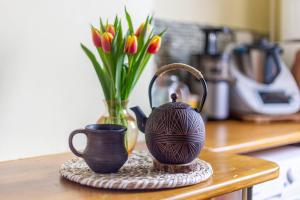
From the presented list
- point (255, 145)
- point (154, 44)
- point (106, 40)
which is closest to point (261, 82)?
point (255, 145)

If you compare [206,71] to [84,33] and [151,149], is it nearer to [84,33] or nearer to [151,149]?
[84,33]

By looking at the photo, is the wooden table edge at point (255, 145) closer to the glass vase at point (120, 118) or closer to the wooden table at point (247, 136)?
the wooden table at point (247, 136)

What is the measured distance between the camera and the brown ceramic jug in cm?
92

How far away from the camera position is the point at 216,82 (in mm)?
2041

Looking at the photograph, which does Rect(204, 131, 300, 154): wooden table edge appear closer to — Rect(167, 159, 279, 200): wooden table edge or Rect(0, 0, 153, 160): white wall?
Rect(167, 159, 279, 200): wooden table edge

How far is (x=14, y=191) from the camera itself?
0.86m

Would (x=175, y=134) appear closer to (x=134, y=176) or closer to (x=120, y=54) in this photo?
(x=134, y=176)

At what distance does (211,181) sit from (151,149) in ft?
0.53

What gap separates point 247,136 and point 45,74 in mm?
823

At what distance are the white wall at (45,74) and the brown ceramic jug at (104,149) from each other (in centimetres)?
34

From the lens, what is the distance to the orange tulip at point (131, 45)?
1117 mm

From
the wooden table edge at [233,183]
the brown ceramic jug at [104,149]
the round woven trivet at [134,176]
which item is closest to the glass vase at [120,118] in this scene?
the round woven trivet at [134,176]

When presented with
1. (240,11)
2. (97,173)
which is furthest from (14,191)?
(240,11)

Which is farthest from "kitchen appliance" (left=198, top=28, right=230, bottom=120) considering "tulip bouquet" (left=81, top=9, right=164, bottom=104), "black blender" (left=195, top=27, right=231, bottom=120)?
"tulip bouquet" (left=81, top=9, right=164, bottom=104)
